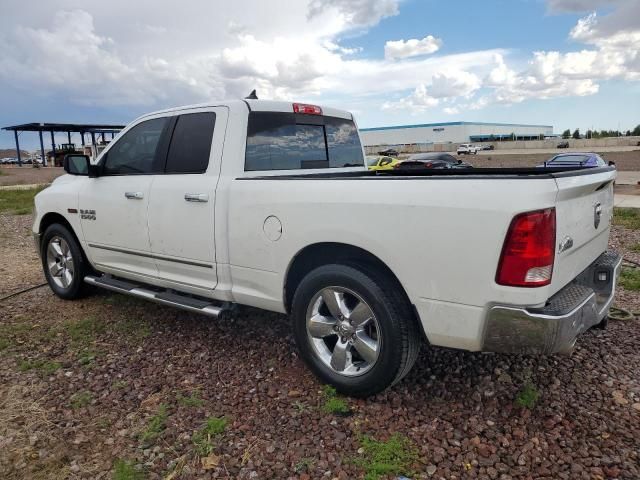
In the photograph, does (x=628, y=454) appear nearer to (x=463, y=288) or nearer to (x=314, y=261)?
(x=463, y=288)

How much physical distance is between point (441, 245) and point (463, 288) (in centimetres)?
25

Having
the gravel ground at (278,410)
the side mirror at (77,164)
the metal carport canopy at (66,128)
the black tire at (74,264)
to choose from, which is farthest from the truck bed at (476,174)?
the metal carport canopy at (66,128)

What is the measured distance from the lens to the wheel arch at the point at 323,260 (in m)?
2.99

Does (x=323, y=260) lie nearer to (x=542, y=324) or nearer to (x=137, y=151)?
(x=542, y=324)

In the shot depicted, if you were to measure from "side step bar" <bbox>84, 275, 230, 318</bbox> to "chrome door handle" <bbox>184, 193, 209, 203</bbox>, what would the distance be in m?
0.80

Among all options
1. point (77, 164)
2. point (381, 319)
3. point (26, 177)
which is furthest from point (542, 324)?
point (26, 177)

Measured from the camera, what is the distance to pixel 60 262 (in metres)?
5.37

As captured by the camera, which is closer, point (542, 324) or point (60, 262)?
point (542, 324)

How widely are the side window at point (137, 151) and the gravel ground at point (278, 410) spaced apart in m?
1.47

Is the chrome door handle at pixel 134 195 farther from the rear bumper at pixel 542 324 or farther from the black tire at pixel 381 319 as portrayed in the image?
the rear bumper at pixel 542 324

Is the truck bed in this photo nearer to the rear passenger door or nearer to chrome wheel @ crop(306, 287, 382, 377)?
the rear passenger door

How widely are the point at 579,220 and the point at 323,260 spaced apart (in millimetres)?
1540

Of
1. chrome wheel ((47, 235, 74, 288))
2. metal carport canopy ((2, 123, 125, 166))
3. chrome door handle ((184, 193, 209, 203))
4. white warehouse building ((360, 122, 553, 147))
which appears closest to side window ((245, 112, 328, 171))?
chrome door handle ((184, 193, 209, 203))

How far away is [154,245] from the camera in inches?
162
